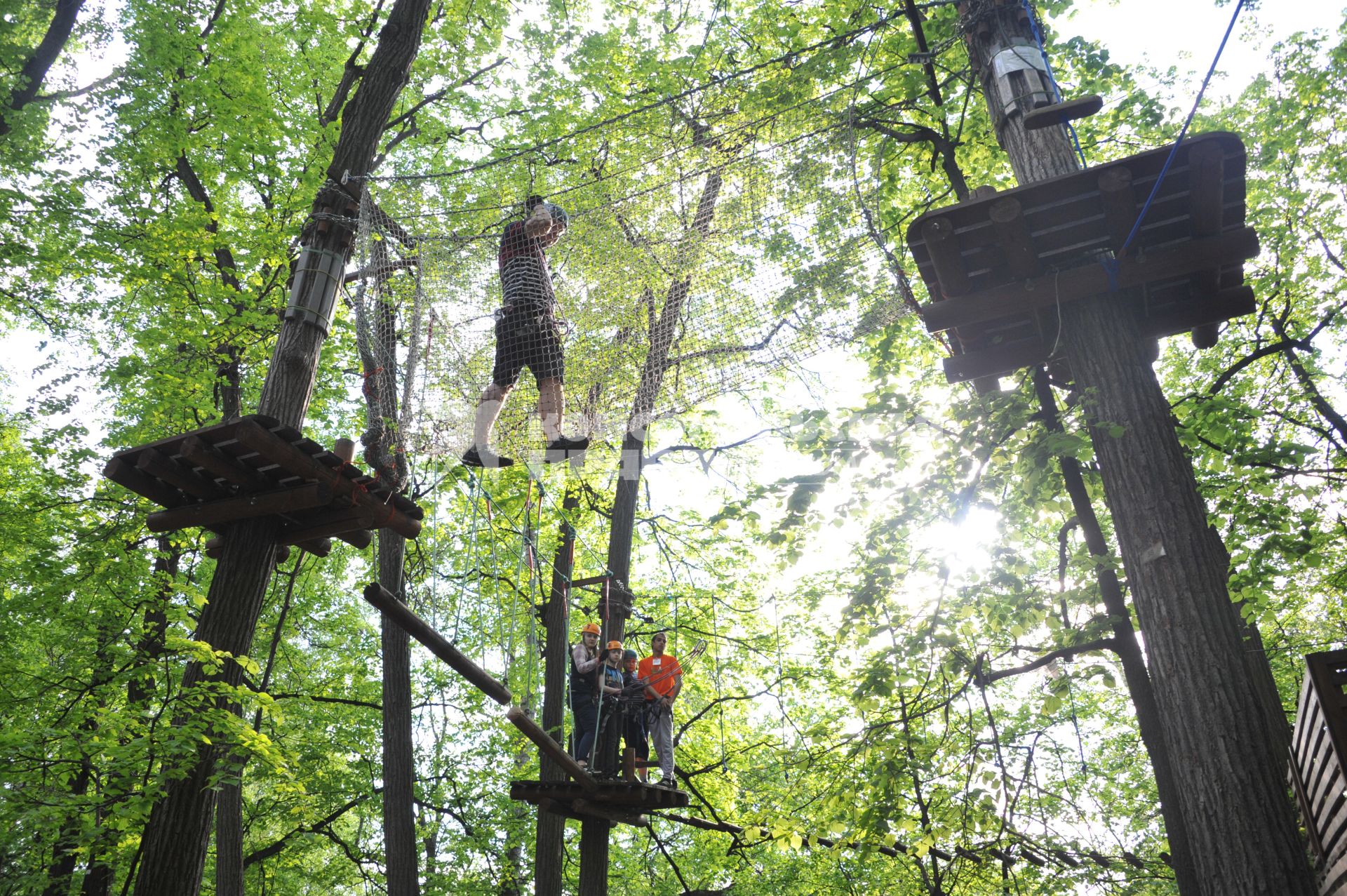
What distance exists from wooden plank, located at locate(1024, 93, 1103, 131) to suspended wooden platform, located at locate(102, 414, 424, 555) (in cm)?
335

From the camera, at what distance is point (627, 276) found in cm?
612

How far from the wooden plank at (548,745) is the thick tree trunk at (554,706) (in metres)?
1.59

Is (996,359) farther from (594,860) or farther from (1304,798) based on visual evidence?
(594,860)

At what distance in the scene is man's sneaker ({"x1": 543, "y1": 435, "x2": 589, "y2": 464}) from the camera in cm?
571

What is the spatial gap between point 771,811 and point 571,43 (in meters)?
7.81

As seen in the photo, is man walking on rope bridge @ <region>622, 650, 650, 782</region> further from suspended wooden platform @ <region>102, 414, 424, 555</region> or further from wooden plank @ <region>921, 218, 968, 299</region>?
wooden plank @ <region>921, 218, 968, 299</region>

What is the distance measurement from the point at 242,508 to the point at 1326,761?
170 inches

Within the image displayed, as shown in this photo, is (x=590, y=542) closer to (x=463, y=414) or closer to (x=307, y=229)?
(x=463, y=414)

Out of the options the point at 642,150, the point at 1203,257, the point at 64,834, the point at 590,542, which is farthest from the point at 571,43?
the point at 64,834

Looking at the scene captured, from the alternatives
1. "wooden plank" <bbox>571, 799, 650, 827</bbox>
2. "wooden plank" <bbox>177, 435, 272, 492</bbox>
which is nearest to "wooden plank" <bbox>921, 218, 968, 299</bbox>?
"wooden plank" <bbox>177, 435, 272, 492</bbox>

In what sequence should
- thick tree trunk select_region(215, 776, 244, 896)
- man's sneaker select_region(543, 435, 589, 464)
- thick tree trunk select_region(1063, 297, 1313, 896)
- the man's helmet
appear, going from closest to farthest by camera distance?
thick tree trunk select_region(1063, 297, 1313, 896)
the man's helmet
man's sneaker select_region(543, 435, 589, 464)
thick tree trunk select_region(215, 776, 244, 896)

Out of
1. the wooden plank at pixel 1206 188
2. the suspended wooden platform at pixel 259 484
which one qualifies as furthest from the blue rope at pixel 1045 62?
the suspended wooden platform at pixel 259 484

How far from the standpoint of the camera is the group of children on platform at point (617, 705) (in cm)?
634

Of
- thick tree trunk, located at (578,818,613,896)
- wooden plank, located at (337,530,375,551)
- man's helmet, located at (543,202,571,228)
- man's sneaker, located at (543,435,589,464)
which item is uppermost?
man's helmet, located at (543,202,571,228)
